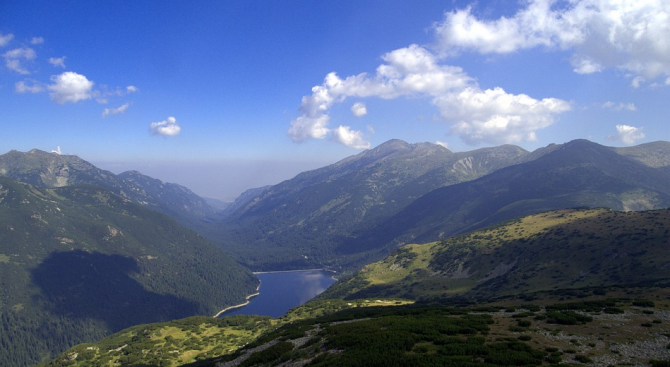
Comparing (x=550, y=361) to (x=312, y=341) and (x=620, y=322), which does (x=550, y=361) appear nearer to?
(x=620, y=322)

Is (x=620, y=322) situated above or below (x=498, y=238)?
above

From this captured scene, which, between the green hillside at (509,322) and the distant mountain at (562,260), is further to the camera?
the distant mountain at (562,260)

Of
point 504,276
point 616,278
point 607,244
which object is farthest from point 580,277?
point 504,276

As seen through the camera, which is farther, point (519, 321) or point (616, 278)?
point (616, 278)

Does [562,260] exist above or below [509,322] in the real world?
below

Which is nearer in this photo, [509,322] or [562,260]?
[509,322]

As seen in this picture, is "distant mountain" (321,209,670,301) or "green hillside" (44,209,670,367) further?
"distant mountain" (321,209,670,301)

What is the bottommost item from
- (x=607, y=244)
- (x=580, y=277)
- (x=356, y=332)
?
(x=580, y=277)

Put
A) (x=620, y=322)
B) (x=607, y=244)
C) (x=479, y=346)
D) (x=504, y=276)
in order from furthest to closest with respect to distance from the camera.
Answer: (x=504, y=276) → (x=607, y=244) → (x=620, y=322) → (x=479, y=346)
